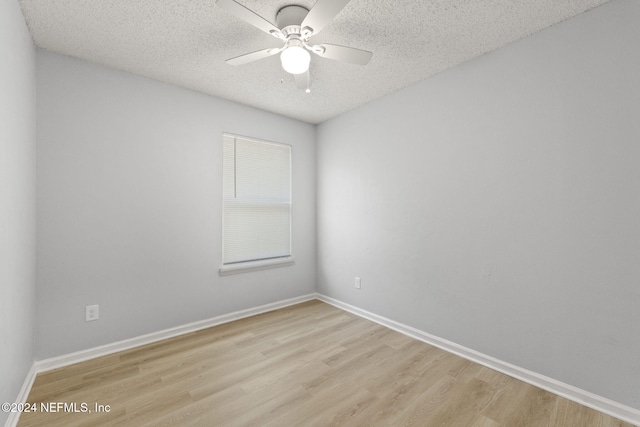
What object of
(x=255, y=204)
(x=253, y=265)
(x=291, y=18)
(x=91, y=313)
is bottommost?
(x=91, y=313)

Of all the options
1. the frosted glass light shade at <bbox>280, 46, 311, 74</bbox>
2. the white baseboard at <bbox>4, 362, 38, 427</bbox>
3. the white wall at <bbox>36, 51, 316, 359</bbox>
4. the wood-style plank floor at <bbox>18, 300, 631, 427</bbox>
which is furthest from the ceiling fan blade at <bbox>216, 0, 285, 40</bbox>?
the white baseboard at <bbox>4, 362, 38, 427</bbox>

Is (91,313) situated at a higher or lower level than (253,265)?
lower

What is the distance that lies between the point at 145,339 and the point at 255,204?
1.78m

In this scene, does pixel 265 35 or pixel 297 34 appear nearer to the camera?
pixel 297 34

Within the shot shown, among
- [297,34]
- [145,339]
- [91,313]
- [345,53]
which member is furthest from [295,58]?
[145,339]

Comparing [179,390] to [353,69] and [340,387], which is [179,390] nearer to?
[340,387]

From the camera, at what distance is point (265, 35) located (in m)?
→ 2.03

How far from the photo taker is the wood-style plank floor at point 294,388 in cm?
164

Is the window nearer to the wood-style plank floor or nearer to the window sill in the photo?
the window sill

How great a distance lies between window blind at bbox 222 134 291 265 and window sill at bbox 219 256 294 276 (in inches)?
2.5

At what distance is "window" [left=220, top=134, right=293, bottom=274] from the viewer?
3205mm

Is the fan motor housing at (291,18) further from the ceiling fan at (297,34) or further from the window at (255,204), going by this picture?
the window at (255,204)

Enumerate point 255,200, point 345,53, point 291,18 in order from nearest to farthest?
point 291,18
point 345,53
point 255,200

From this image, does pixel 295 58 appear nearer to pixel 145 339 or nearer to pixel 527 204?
pixel 527 204
